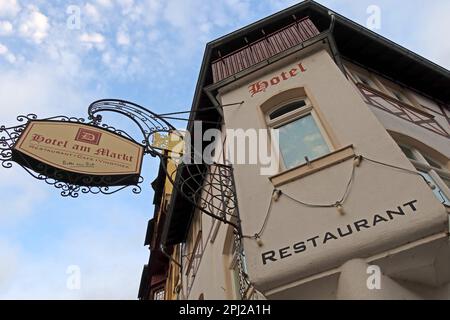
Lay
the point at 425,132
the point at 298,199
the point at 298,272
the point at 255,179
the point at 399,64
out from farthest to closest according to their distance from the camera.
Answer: the point at 399,64 → the point at 425,132 → the point at 255,179 → the point at 298,199 → the point at 298,272

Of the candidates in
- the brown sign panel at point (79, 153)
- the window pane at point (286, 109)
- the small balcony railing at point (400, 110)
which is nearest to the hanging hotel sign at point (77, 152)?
the brown sign panel at point (79, 153)

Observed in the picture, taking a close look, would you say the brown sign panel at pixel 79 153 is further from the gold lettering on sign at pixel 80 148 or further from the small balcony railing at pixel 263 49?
the small balcony railing at pixel 263 49

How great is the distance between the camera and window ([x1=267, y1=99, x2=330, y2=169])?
20.3 feet

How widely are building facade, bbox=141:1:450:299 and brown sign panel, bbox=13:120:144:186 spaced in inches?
33.9

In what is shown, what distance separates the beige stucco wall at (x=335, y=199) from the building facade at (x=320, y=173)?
0.01 m

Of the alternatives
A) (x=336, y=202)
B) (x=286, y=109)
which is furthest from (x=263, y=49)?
(x=336, y=202)

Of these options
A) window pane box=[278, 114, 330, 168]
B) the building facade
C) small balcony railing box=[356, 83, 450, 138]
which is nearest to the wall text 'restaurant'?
the building facade

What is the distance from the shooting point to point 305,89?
7051 millimetres

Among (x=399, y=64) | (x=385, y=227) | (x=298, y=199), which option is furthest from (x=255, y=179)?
(x=399, y=64)

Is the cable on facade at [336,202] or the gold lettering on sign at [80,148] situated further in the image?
the gold lettering on sign at [80,148]

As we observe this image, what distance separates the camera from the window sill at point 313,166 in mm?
5473

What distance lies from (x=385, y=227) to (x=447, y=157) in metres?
3.60
